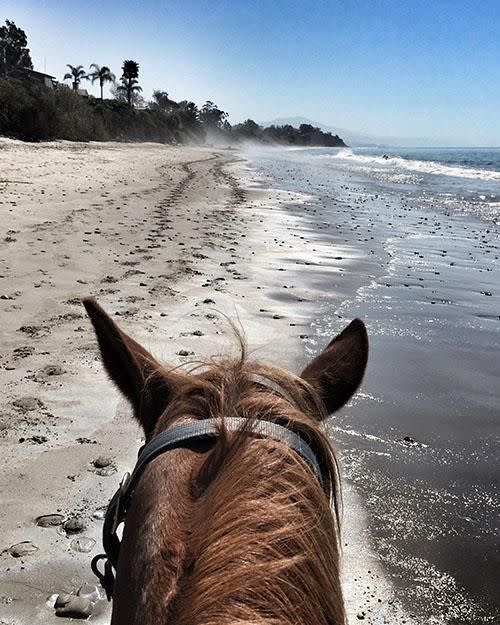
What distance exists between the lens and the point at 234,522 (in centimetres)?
102

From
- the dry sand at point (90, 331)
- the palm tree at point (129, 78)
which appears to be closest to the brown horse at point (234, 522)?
the dry sand at point (90, 331)

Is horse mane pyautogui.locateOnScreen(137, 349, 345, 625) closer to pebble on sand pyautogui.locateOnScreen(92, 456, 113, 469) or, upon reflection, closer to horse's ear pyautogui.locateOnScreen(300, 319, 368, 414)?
horse's ear pyautogui.locateOnScreen(300, 319, 368, 414)

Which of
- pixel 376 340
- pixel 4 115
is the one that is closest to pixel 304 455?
pixel 376 340

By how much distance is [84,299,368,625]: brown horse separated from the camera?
0.93 m

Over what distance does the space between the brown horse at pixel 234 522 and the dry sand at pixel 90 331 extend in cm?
133

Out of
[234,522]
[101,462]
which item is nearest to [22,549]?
[101,462]

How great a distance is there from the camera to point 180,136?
90.9m

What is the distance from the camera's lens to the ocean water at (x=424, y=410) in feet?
9.96

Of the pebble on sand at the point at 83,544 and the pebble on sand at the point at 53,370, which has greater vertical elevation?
the pebble on sand at the point at 53,370

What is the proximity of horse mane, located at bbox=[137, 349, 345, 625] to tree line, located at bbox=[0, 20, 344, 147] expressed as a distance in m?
41.9

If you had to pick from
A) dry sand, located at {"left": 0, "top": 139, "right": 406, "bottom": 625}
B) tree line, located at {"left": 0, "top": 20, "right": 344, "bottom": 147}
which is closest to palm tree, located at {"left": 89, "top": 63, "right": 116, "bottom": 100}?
tree line, located at {"left": 0, "top": 20, "right": 344, "bottom": 147}

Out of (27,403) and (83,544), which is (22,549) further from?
(27,403)

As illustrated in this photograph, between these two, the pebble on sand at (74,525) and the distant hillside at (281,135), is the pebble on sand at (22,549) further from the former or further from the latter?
the distant hillside at (281,135)

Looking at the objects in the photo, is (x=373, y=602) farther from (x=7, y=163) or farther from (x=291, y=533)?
(x=7, y=163)
